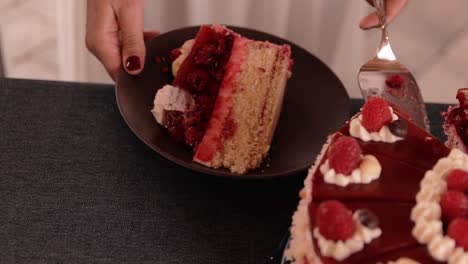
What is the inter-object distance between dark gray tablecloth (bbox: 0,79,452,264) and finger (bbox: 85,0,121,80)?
126mm

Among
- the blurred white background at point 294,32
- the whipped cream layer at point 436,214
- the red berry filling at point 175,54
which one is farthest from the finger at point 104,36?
the whipped cream layer at point 436,214

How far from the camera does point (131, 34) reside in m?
1.29

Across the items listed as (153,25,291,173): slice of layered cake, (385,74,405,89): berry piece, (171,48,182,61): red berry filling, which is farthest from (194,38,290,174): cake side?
(385,74,405,89): berry piece

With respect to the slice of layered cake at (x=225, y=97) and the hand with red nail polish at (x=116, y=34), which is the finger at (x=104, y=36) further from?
the slice of layered cake at (x=225, y=97)

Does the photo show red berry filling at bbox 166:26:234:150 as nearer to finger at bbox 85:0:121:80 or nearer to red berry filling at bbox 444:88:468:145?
finger at bbox 85:0:121:80

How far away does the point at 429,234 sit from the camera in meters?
0.73

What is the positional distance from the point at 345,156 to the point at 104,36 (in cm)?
74

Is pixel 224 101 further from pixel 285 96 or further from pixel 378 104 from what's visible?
pixel 378 104

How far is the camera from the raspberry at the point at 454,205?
28.8 inches

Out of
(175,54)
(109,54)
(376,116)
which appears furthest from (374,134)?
(109,54)

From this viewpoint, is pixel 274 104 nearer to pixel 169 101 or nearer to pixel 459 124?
pixel 169 101

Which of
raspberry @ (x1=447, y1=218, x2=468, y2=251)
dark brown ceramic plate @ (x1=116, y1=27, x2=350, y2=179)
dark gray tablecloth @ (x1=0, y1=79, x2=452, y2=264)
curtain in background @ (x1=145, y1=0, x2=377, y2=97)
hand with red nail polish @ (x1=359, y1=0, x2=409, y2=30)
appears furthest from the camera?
curtain in background @ (x1=145, y1=0, x2=377, y2=97)

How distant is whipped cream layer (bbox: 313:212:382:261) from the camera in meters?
0.72

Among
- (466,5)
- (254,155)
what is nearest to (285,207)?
(254,155)
